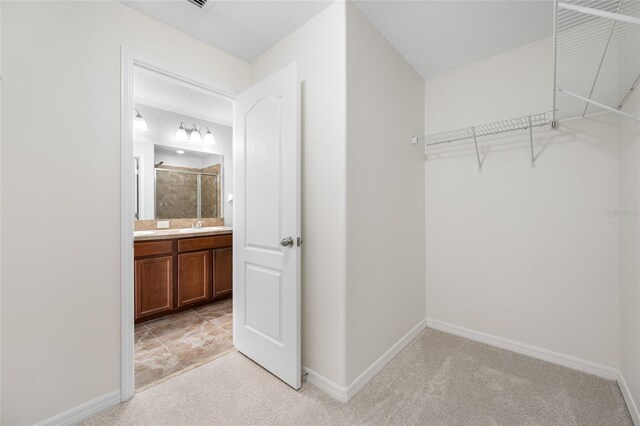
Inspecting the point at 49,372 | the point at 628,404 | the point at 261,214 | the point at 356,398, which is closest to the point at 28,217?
the point at 49,372

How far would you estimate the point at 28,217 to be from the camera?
1368 mm

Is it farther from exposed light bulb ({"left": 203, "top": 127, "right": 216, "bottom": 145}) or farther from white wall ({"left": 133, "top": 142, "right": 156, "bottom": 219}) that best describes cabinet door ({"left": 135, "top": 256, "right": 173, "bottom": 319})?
exposed light bulb ({"left": 203, "top": 127, "right": 216, "bottom": 145})

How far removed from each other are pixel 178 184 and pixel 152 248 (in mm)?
1179

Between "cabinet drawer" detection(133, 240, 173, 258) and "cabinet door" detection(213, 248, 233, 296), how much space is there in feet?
1.86

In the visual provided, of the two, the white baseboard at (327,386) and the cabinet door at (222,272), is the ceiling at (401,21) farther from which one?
the white baseboard at (327,386)

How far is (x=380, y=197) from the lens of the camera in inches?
78.6

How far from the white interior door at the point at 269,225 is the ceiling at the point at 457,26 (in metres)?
0.77

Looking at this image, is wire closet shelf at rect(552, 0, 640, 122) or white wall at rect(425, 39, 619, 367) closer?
wire closet shelf at rect(552, 0, 640, 122)

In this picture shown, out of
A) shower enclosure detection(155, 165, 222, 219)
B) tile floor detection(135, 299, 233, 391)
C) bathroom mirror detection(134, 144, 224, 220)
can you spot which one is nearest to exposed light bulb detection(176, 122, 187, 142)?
bathroom mirror detection(134, 144, 224, 220)

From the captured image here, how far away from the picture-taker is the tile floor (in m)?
2.00

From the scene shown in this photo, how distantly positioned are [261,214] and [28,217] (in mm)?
1202

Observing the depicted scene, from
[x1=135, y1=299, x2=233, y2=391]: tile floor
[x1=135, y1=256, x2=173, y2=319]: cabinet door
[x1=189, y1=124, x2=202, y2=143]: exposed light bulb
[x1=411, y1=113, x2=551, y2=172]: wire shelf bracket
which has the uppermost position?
[x1=189, y1=124, x2=202, y2=143]: exposed light bulb

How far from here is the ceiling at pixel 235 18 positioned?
5.57ft

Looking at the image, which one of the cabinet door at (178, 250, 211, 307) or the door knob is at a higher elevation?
the door knob
